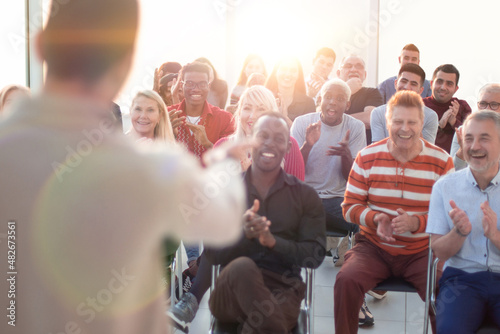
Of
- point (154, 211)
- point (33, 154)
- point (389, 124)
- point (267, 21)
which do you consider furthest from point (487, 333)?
point (267, 21)

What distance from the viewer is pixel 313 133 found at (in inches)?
146

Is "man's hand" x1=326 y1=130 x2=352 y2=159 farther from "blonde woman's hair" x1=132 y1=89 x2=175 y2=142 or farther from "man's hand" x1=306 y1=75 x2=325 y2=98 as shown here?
"man's hand" x1=306 y1=75 x2=325 y2=98

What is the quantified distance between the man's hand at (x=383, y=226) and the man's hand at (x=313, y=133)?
1038mm

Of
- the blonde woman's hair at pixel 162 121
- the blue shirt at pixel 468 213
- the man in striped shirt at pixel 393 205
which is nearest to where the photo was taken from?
the blue shirt at pixel 468 213

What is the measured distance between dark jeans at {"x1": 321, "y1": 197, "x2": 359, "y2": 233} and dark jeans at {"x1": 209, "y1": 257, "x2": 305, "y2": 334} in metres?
1.14

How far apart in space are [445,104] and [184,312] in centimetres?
282

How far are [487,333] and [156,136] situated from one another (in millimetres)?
2179

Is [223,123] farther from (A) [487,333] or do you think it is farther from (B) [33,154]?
(B) [33,154]

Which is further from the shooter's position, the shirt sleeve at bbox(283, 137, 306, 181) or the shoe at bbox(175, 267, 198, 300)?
the shoe at bbox(175, 267, 198, 300)

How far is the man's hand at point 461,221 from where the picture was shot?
93.3 inches

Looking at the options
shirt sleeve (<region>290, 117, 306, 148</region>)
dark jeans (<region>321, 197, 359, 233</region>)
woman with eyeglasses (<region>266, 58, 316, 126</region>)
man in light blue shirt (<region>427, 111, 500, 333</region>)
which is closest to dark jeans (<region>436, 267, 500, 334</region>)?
man in light blue shirt (<region>427, 111, 500, 333</region>)

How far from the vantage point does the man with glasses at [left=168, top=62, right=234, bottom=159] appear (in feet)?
12.8

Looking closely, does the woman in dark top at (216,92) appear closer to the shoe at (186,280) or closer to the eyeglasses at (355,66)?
the eyeglasses at (355,66)

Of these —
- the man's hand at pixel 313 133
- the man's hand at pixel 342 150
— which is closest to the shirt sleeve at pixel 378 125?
the man's hand at pixel 342 150
